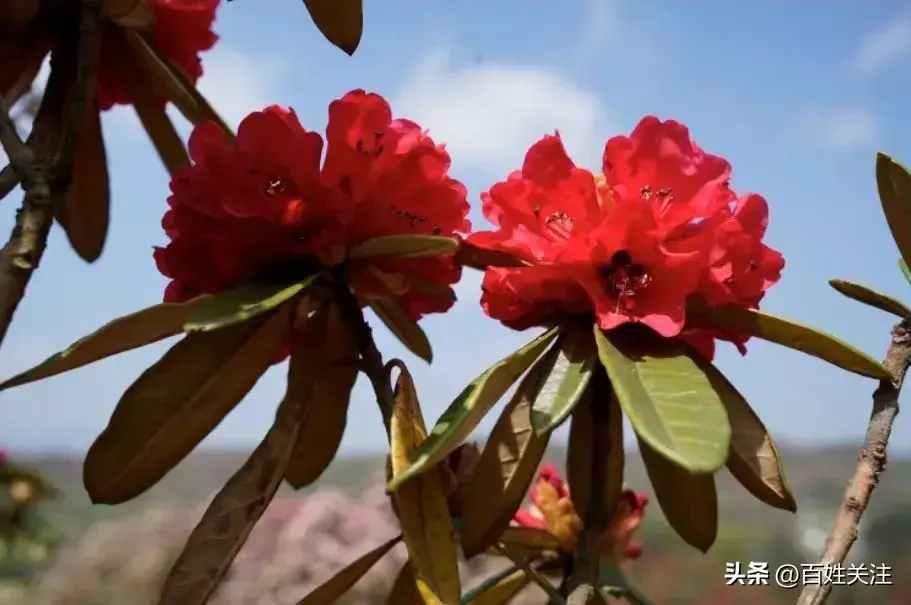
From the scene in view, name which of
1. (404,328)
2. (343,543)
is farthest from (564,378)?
(343,543)

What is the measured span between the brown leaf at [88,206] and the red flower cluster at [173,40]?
46 mm

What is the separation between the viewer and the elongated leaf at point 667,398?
1.14ft

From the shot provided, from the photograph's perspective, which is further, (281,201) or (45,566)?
(45,566)

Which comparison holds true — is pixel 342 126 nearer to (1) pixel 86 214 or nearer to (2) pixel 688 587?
(1) pixel 86 214

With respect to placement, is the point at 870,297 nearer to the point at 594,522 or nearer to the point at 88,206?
the point at 594,522

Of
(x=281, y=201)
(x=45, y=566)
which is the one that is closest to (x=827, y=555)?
(x=281, y=201)

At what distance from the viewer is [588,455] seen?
539 millimetres

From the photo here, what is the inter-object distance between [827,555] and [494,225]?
0.28m

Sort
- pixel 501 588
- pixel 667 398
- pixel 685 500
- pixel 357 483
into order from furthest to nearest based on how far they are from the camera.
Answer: pixel 357 483 → pixel 501 588 → pixel 685 500 → pixel 667 398

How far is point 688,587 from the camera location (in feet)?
4.86

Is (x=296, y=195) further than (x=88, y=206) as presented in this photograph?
No

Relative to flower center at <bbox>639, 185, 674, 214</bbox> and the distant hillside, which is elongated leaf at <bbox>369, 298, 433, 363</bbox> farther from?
the distant hillside

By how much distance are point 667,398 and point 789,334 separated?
0.35ft

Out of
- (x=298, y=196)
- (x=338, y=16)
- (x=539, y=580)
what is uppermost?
(x=338, y=16)
